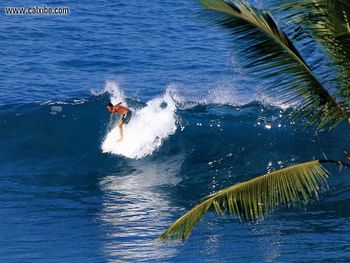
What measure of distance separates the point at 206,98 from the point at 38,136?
544cm

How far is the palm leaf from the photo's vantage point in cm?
890

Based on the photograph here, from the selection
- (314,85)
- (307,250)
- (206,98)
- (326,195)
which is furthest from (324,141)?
(314,85)

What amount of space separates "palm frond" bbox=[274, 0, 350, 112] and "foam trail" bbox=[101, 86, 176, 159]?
40.5ft

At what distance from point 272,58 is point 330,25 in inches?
26.2

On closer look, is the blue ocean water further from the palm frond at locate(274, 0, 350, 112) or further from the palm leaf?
the palm frond at locate(274, 0, 350, 112)

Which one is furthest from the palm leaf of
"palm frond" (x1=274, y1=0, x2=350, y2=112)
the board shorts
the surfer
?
the board shorts

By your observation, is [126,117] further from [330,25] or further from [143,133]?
[330,25]

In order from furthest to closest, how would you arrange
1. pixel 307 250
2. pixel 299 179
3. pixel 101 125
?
1. pixel 101 125
2. pixel 307 250
3. pixel 299 179

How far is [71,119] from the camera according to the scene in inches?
920

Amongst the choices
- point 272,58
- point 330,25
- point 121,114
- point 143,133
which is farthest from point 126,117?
point 330,25

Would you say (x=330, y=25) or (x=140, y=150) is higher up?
(x=140, y=150)

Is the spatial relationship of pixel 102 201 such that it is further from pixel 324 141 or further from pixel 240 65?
pixel 240 65

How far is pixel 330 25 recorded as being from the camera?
8.91 meters

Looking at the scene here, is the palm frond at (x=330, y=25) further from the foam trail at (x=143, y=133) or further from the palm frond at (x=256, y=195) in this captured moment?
the foam trail at (x=143, y=133)
